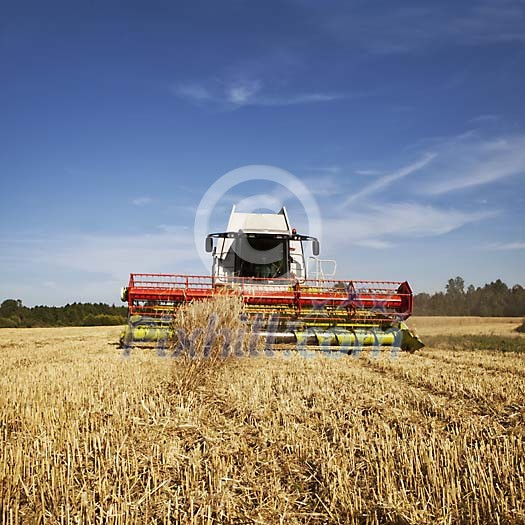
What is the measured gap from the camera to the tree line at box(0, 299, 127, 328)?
29.4m

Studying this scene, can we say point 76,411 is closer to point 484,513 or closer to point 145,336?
point 484,513

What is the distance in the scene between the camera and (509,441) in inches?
140

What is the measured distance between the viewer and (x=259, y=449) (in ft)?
11.7

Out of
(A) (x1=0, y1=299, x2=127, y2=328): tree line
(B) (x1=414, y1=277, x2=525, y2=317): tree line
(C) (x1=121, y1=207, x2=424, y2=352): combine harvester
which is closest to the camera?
(C) (x1=121, y1=207, x2=424, y2=352): combine harvester

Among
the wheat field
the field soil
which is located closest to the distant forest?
the field soil

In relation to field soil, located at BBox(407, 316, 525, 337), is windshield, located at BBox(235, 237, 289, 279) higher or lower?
higher

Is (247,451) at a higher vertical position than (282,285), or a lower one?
lower

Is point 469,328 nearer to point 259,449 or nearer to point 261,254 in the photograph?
point 261,254

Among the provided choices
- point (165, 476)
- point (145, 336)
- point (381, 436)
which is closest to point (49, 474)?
point (165, 476)

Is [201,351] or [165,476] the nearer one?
[165,476]

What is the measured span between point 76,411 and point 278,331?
562cm

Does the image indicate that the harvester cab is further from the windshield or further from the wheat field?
the wheat field

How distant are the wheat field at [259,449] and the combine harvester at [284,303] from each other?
10.1 ft

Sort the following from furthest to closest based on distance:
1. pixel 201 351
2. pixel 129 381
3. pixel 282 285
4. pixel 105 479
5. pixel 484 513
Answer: pixel 282 285
pixel 201 351
pixel 129 381
pixel 105 479
pixel 484 513
